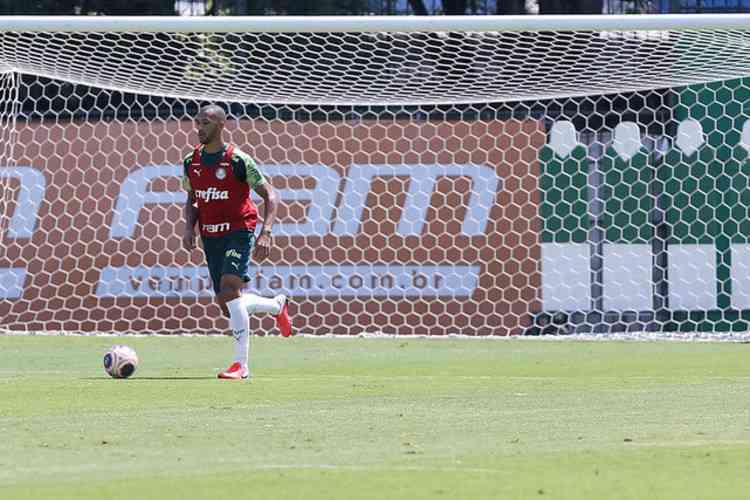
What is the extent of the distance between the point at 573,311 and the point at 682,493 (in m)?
10.5

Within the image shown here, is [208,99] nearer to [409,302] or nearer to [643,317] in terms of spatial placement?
[409,302]

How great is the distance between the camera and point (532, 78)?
587 inches

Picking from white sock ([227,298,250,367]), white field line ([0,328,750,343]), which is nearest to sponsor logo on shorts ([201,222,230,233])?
white sock ([227,298,250,367])

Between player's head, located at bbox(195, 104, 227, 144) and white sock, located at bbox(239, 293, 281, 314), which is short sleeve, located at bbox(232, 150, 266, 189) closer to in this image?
player's head, located at bbox(195, 104, 227, 144)

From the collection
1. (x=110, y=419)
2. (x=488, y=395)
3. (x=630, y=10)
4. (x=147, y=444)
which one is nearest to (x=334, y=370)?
(x=488, y=395)

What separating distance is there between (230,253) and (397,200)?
550cm

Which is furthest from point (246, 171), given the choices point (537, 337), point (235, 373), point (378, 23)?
point (537, 337)

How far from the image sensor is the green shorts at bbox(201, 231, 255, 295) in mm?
10398

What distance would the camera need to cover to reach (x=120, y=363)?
33.5 ft

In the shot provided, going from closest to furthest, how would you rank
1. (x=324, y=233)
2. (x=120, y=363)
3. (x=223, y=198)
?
(x=120, y=363)
(x=223, y=198)
(x=324, y=233)

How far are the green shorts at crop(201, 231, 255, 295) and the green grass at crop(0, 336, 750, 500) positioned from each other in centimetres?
76

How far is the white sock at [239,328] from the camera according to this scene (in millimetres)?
10398

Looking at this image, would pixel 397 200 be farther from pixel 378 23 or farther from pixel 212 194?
pixel 212 194

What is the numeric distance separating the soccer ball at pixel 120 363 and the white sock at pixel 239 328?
2.30 ft
